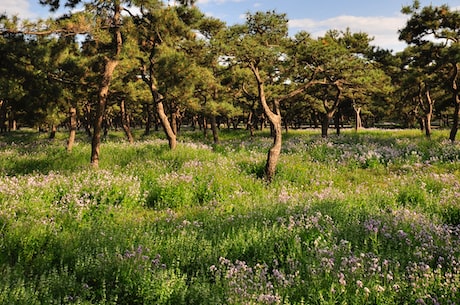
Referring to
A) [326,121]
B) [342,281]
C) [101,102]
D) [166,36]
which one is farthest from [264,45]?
[326,121]

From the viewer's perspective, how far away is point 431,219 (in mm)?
6602

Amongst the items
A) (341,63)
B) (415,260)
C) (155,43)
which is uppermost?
(155,43)

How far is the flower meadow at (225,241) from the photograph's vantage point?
3.90 m

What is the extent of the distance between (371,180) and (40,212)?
9780 mm

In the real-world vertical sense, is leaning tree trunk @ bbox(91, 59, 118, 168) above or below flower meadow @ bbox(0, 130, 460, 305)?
above

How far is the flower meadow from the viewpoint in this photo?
12.8 feet

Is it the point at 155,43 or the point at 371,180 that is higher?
the point at 155,43

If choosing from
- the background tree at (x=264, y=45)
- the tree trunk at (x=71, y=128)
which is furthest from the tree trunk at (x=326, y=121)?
the tree trunk at (x=71, y=128)

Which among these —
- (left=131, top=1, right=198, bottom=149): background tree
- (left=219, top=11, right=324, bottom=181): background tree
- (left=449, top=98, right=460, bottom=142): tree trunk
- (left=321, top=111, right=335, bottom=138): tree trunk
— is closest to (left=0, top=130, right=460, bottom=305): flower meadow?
(left=219, top=11, right=324, bottom=181): background tree

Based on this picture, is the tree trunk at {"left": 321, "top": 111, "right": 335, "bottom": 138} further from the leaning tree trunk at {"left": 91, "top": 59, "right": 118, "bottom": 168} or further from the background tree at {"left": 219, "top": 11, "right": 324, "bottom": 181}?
the leaning tree trunk at {"left": 91, "top": 59, "right": 118, "bottom": 168}

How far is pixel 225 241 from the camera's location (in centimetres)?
523

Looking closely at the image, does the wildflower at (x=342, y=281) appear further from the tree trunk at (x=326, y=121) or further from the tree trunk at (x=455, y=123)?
the tree trunk at (x=326, y=121)

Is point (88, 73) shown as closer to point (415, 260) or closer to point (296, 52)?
point (296, 52)

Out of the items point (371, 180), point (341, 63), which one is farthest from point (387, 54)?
point (371, 180)
